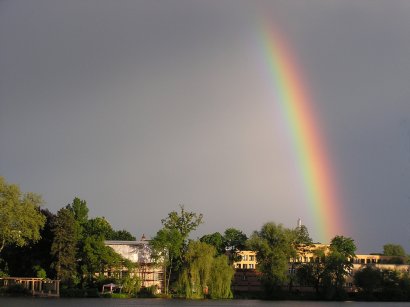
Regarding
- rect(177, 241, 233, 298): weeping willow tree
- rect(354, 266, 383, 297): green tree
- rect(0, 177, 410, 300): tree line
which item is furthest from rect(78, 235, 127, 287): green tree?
rect(354, 266, 383, 297): green tree

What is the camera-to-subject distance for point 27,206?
88875 millimetres

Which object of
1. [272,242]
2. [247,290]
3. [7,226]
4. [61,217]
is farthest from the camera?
[247,290]

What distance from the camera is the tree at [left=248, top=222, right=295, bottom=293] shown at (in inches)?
3981

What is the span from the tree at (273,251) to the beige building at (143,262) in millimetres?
17602

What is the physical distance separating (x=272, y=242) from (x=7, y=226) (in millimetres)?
44464

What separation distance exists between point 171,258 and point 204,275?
15.1 meters

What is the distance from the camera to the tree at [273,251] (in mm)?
101125

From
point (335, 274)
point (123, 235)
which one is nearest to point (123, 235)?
point (123, 235)

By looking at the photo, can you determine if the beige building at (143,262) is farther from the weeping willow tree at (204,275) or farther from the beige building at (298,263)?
the beige building at (298,263)

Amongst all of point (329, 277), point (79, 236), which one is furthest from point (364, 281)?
point (79, 236)

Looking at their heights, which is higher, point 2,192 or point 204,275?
point 2,192

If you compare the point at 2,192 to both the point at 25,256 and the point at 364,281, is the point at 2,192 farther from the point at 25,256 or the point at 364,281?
the point at 364,281

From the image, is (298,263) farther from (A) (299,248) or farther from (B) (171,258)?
(B) (171,258)

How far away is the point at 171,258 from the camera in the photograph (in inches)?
4112
